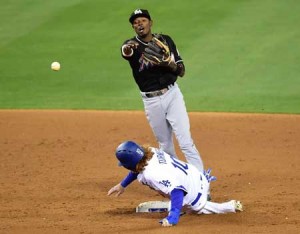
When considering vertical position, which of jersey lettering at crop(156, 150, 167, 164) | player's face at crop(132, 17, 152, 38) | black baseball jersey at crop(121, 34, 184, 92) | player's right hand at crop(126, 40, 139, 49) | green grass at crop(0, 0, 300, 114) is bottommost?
green grass at crop(0, 0, 300, 114)

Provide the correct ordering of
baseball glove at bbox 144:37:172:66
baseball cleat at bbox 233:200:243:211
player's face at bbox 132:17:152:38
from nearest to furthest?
baseball cleat at bbox 233:200:243:211 < baseball glove at bbox 144:37:172:66 < player's face at bbox 132:17:152:38

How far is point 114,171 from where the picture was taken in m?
10.5

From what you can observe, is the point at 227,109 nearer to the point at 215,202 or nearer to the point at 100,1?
the point at 215,202

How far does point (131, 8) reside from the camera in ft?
Answer: 60.5

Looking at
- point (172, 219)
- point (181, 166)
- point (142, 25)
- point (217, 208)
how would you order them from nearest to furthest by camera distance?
point (172, 219) → point (181, 166) → point (217, 208) → point (142, 25)

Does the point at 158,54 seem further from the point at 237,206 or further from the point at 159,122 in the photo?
the point at 237,206

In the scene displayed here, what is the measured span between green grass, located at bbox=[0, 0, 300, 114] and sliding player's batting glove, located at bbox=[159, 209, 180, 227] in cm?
607

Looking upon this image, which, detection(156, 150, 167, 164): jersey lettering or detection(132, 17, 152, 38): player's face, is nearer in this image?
detection(156, 150, 167, 164): jersey lettering

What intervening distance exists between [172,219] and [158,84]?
1.81 meters

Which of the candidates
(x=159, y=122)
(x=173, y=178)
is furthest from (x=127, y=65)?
(x=173, y=178)

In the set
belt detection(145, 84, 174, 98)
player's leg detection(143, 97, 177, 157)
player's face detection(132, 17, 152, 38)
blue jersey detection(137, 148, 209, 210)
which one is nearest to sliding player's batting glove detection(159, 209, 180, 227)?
blue jersey detection(137, 148, 209, 210)

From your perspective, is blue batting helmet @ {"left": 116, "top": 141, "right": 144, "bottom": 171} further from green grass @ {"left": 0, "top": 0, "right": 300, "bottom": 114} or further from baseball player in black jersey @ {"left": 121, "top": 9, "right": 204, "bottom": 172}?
green grass @ {"left": 0, "top": 0, "right": 300, "bottom": 114}

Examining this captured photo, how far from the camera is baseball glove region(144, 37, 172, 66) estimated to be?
8.66 m

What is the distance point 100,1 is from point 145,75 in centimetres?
1035
